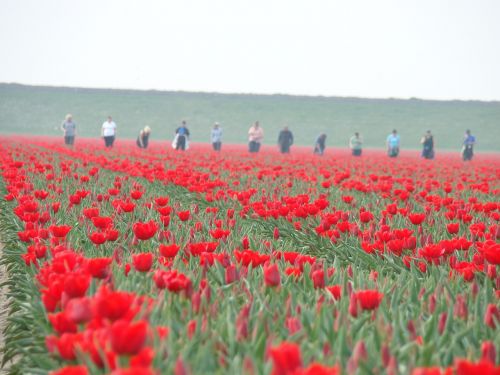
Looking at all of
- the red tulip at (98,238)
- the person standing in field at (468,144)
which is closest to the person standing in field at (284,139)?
the person standing in field at (468,144)

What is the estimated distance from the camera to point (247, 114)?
2621 inches

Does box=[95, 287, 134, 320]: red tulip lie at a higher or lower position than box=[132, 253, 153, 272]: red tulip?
higher

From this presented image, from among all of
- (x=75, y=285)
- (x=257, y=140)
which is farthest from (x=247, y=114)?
(x=75, y=285)

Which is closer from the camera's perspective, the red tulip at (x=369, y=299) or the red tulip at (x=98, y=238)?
the red tulip at (x=369, y=299)

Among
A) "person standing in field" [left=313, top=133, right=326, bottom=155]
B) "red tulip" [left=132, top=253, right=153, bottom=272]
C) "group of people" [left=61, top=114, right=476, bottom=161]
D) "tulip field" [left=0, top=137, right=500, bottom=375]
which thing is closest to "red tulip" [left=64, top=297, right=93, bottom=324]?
"tulip field" [left=0, top=137, right=500, bottom=375]

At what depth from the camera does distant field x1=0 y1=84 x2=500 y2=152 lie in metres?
61.0

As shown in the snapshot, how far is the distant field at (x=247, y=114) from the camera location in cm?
6097

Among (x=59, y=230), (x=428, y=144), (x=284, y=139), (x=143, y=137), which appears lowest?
(x=143, y=137)

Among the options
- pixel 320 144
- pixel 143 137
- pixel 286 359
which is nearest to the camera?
pixel 286 359

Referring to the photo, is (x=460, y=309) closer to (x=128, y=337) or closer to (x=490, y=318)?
(x=490, y=318)

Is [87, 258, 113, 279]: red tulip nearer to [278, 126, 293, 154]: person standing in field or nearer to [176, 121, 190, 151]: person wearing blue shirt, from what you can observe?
[176, 121, 190, 151]: person wearing blue shirt

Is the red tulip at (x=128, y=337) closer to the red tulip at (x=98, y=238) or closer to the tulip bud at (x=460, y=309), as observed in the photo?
the tulip bud at (x=460, y=309)

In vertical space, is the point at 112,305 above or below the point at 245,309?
above

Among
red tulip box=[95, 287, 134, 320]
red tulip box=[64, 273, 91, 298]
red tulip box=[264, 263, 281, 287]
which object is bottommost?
red tulip box=[264, 263, 281, 287]
